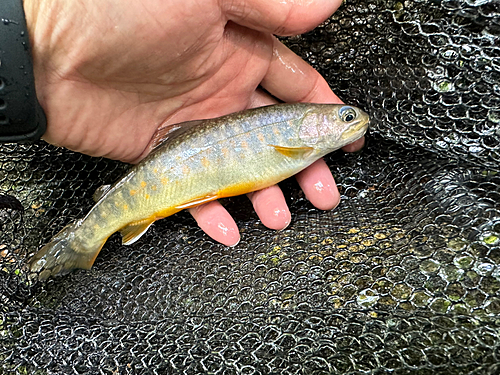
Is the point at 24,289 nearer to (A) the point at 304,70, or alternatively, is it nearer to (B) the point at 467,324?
(A) the point at 304,70

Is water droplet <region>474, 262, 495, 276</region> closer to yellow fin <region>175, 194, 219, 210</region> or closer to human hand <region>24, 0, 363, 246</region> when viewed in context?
human hand <region>24, 0, 363, 246</region>

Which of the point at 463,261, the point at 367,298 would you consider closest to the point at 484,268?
the point at 463,261

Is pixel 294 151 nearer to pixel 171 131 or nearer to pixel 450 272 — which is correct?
pixel 171 131

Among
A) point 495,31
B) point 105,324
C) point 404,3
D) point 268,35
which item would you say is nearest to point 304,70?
point 268,35

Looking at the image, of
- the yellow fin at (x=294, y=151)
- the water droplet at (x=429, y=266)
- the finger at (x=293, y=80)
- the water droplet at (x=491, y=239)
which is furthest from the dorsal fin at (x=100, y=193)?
the water droplet at (x=491, y=239)

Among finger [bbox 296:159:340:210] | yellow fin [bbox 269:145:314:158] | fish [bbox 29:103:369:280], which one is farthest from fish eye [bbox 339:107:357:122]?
finger [bbox 296:159:340:210]
